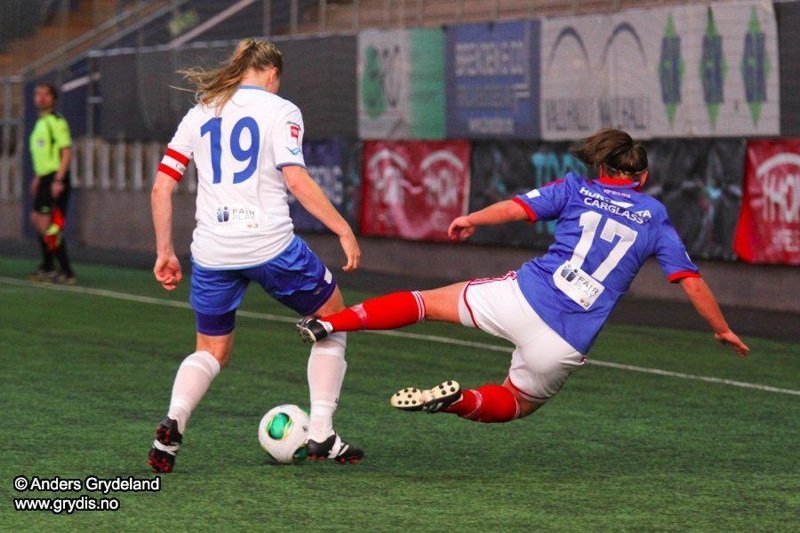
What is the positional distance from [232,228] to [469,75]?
13.3 metres

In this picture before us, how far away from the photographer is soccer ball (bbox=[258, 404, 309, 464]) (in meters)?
8.03

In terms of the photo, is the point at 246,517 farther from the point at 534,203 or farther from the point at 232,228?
the point at 534,203

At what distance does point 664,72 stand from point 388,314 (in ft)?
35.7

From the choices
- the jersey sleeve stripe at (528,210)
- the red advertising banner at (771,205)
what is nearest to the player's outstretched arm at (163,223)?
the jersey sleeve stripe at (528,210)

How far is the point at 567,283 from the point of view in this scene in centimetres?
781

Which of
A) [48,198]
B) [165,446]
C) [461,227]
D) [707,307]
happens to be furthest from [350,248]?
[48,198]

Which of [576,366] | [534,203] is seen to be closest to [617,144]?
[534,203]

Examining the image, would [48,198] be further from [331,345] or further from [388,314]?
[388,314]

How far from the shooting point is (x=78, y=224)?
94.3 feet

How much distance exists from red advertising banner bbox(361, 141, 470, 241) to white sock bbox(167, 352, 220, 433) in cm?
1299

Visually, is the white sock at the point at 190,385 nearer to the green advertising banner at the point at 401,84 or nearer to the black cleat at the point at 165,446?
the black cleat at the point at 165,446

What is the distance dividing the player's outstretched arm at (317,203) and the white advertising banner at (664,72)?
10.1 metres

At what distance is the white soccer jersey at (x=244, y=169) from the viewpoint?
7.72 m

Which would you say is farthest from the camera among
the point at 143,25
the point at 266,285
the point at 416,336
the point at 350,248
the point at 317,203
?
the point at 143,25
